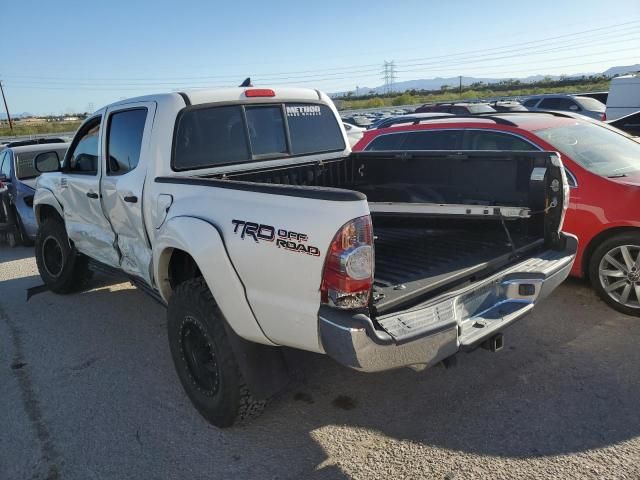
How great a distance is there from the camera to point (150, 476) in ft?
9.18

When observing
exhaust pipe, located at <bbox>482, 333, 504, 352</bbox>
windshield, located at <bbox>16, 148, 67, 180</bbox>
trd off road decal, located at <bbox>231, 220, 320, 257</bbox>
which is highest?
trd off road decal, located at <bbox>231, 220, 320, 257</bbox>

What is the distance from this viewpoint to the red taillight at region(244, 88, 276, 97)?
160 inches

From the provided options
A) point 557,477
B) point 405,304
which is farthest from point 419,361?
point 557,477

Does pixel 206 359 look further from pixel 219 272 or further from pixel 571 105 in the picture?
pixel 571 105

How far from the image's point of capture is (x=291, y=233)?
2.47m

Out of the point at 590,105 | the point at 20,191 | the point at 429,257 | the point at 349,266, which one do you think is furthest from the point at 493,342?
the point at 590,105

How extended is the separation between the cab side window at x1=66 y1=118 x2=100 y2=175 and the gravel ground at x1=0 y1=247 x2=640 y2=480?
5.21 ft

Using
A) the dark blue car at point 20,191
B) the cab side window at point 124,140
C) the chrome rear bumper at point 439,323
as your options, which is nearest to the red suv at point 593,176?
the chrome rear bumper at point 439,323

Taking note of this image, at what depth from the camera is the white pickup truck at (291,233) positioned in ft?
8.03

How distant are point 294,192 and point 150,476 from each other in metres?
1.73

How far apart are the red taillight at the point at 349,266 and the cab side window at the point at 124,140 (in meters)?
2.16

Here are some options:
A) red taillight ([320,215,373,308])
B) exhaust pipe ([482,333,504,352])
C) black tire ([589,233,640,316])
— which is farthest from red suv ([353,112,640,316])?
red taillight ([320,215,373,308])

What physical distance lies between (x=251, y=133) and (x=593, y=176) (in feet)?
10.0

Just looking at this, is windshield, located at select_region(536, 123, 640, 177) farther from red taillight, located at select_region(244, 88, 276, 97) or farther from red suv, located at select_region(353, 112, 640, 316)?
red taillight, located at select_region(244, 88, 276, 97)
